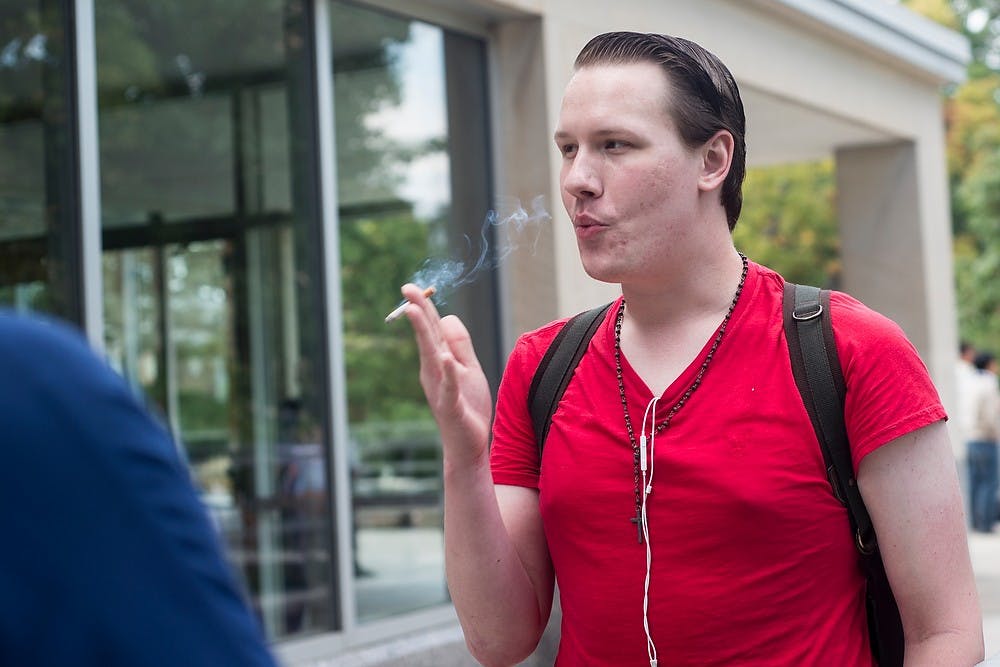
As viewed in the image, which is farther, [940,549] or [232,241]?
[232,241]

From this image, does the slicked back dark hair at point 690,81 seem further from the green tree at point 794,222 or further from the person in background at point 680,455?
the green tree at point 794,222

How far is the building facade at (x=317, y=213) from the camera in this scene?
6520 mm

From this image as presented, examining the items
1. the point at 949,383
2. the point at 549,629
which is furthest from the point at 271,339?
the point at 949,383

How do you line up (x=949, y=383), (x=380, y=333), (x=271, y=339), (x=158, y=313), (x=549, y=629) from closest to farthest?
(x=549, y=629)
(x=380, y=333)
(x=271, y=339)
(x=158, y=313)
(x=949, y=383)

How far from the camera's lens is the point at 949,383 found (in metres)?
11.5

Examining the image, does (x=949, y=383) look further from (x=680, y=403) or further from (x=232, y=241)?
(x=680, y=403)

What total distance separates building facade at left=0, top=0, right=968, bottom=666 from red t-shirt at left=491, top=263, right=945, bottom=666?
3.59 m

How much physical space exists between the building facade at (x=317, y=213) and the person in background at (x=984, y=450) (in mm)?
4461

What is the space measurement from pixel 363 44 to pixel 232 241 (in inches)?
86.8

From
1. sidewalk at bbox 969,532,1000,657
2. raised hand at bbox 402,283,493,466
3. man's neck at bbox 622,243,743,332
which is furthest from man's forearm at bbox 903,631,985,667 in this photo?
sidewalk at bbox 969,532,1000,657

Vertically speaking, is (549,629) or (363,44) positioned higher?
(363,44)

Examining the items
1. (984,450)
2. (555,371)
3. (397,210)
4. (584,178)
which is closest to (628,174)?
(584,178)

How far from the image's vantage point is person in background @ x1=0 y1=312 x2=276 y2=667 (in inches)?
30.2

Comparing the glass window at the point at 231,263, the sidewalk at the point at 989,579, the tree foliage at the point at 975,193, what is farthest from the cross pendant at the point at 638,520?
the tree foliage at the point at 975,193
